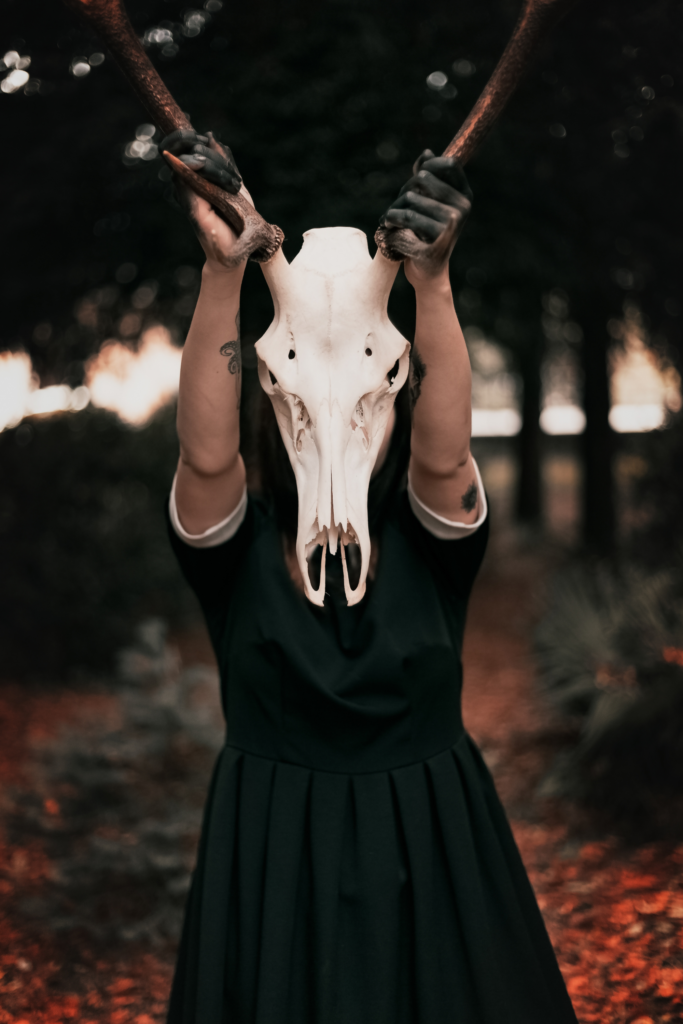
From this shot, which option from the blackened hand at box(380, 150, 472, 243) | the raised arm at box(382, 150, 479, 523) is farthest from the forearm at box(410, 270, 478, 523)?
the blackened hand at box(380, 150, 472, 243)

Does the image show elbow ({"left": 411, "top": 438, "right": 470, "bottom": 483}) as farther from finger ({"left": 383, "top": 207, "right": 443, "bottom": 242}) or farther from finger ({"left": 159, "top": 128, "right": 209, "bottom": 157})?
finger ({"left": 159, "top": 128, "right": 209, "bottom": 157})

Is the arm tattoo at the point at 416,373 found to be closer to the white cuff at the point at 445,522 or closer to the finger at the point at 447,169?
the white cuff at the point at 445,522

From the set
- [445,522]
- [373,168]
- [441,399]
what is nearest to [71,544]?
[373,168]

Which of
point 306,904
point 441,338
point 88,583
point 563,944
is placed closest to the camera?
point 441,338

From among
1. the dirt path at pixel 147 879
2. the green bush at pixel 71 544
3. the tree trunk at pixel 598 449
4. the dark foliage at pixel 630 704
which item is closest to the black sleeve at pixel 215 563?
the dirt path at pixel 147 879

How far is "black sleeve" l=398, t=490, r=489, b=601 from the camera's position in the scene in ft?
5.45

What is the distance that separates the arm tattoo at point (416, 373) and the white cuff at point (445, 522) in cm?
20

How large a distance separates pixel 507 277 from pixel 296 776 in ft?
12.1

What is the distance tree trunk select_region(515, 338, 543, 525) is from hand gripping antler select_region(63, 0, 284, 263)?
8.22 m

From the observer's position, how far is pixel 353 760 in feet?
5.33

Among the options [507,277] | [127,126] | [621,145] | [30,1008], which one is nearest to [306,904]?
[30,1008]

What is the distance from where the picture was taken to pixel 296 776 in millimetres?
1638

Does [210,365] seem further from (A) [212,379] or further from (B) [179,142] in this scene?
(B) [179,142]

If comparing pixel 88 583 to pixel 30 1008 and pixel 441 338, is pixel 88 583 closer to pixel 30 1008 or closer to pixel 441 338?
pixel 30 1008
